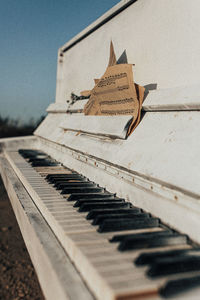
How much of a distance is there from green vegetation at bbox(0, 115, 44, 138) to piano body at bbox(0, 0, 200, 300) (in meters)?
6.60

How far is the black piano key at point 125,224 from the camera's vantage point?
4.50 ft

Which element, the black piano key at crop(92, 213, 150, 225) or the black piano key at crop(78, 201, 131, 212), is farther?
the black piano key at crop(78, 201, 131, 212)

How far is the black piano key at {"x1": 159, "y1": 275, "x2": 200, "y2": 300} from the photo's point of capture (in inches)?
33.9

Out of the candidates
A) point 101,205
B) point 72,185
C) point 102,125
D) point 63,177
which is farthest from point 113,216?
point 102,125

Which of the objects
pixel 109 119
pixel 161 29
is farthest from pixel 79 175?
pixel 161 29

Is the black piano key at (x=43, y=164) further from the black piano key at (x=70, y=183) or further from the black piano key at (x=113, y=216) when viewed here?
the black piano key at (x=113, y=216)

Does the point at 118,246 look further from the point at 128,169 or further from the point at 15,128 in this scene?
the point at 15,128

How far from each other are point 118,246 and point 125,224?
251mm

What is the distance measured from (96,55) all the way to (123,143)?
173 cm

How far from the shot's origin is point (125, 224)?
141cm

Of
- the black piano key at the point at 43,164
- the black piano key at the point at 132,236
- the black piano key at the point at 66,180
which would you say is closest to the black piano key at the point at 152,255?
the black piano key at the point at 132,236

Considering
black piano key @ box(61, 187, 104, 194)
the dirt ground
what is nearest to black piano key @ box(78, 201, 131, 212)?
black piano key @ box(61, 187, 104, 194)

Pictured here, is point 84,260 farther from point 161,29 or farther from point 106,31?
point 106,31

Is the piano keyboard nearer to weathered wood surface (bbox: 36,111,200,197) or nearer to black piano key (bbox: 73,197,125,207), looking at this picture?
black piano key (bbox: 73,197,125,207)
